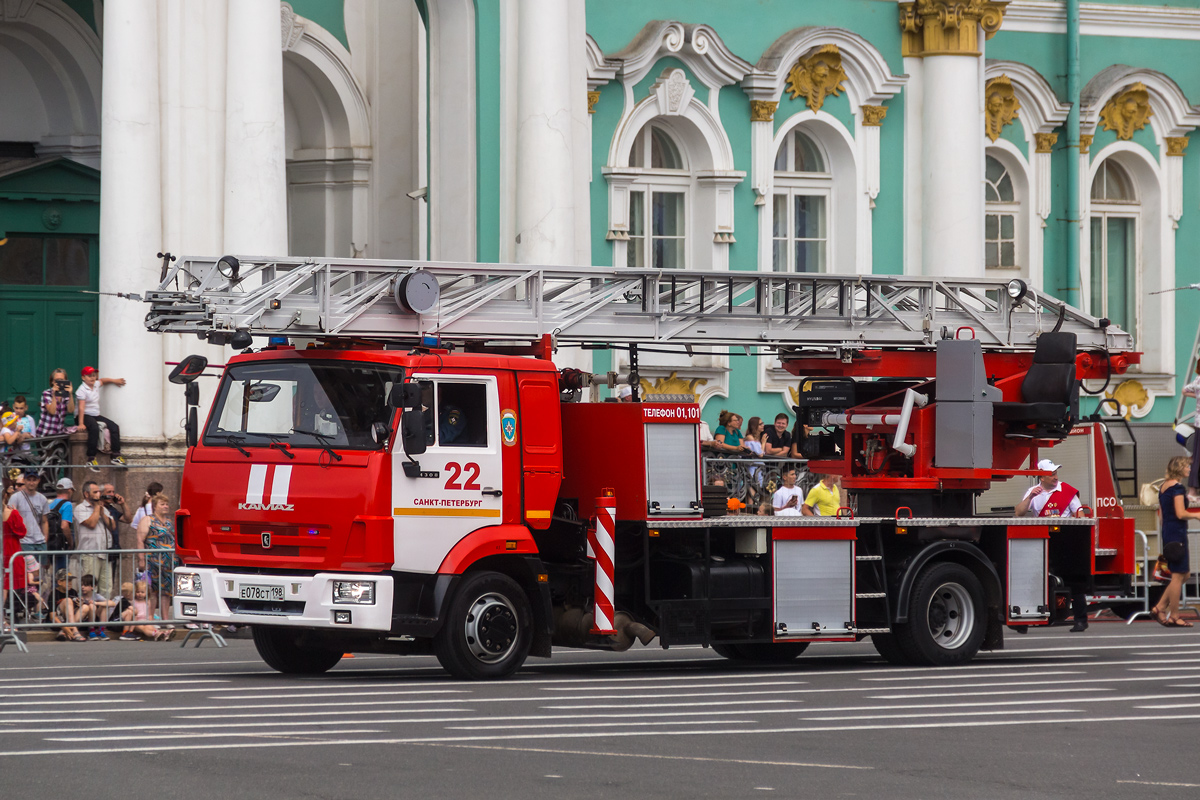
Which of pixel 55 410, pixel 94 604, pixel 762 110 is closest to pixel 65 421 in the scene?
pixel 55 410

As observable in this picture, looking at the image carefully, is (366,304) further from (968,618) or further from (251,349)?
(968,618)

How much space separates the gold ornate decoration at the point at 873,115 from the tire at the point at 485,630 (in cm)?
1703

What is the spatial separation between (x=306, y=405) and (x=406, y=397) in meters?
0.83

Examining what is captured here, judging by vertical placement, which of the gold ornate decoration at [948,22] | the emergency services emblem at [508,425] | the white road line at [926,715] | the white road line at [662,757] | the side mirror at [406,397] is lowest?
the white road line at [926,715]

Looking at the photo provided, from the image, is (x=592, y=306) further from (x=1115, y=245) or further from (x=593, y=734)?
(x=1115, y=245)

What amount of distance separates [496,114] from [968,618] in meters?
11.6

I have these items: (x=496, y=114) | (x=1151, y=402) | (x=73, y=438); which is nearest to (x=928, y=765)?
(x=73, y=438)

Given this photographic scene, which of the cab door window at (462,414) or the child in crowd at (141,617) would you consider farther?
the child in crowd at (141,617)

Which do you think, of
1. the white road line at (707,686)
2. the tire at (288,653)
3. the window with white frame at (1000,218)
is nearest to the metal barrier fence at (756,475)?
the white road line at (707,686)

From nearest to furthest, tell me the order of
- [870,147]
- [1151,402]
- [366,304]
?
[366,304] < [870,147] < [1151,402]

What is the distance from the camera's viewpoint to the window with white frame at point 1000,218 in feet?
109

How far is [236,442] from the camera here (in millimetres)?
15805

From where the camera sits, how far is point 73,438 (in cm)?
2330

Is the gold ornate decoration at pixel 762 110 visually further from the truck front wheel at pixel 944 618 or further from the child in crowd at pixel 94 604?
the truck front wheel at pixel 944 618
